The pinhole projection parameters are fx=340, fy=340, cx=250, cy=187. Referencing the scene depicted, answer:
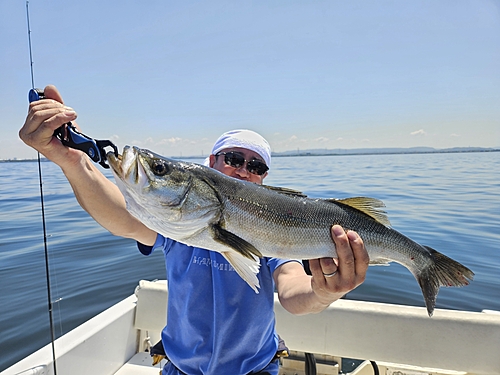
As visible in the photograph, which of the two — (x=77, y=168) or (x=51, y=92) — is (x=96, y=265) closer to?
(x=77, y=168)

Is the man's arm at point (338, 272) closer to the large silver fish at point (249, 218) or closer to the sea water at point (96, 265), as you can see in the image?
the large silver fish at point (249, 218)

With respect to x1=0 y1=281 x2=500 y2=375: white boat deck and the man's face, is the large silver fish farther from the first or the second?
x1=0 y1=281 x2=500 y2=375: white boat deck

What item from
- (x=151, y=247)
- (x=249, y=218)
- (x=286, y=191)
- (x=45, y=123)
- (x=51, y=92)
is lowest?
(x=151, y=247)

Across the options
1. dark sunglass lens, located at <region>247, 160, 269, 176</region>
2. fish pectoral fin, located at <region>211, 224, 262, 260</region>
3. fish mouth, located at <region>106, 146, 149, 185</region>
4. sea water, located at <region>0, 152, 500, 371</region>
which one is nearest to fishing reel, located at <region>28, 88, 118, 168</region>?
fish mouth, located at <region>106, 146, 149, 185</region>

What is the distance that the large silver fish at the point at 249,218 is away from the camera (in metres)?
2.05

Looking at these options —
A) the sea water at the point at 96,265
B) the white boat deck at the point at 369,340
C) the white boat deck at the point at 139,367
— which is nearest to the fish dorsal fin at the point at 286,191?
the white boat deck at the point at 369,340

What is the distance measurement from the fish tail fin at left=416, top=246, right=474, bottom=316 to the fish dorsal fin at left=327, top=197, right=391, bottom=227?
437 millimetres

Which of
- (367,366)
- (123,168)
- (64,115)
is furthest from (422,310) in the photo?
(64,115)

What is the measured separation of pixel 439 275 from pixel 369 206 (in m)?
0.75

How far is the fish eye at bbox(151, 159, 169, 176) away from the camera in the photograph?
81.1 inches

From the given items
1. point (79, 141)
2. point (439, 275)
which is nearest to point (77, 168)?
point (79, 141)

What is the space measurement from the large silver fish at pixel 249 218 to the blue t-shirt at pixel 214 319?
583 millimetres

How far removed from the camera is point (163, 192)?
206 cm

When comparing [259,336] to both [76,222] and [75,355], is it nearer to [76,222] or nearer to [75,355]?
[75,355]
